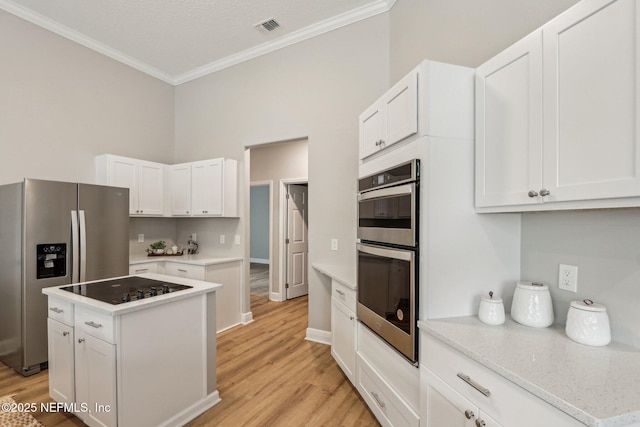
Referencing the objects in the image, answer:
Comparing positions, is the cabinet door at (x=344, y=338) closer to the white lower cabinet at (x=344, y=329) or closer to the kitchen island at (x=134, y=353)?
the white lower cabinet at (x=344, y=329)

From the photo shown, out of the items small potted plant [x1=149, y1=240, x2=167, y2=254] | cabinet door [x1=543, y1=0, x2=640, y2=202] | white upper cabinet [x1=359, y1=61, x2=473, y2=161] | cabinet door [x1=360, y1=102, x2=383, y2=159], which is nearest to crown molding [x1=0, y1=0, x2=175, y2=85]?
small potted plant [x1=149, y1=240, x2=167, y2=254]

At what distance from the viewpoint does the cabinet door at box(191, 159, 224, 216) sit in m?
3.98

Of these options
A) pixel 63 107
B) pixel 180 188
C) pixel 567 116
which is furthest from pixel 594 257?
pixel 63 107

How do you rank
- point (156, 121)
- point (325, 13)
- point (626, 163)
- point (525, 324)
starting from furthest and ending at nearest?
point (156, 121), point (325, 13), point (525, 324), point (626, 163)

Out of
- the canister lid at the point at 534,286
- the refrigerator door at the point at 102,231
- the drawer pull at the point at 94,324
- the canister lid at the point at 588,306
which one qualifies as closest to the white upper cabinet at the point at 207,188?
the refrigerator door at the point at 102,231

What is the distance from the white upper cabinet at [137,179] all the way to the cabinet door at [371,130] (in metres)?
3.15

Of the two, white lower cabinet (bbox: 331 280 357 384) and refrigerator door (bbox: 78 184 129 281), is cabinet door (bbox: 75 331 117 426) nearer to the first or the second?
refrigerator door (bbox: 78 184 129 281)

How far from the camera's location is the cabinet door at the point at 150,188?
13.3ft

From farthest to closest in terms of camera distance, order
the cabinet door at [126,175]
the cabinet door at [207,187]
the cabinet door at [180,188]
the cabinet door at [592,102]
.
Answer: the cabinet door at [180,188], the cabinet door at [207,187], the cabinet door at [126,175], the cabinet door at [592,102]

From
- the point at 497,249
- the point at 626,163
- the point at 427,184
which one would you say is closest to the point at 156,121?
the point at 427,184

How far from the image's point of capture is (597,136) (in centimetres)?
111

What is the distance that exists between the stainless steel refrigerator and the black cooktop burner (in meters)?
0.87

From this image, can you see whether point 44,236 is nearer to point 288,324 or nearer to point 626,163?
point 288,324

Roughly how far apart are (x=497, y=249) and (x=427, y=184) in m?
0.57
